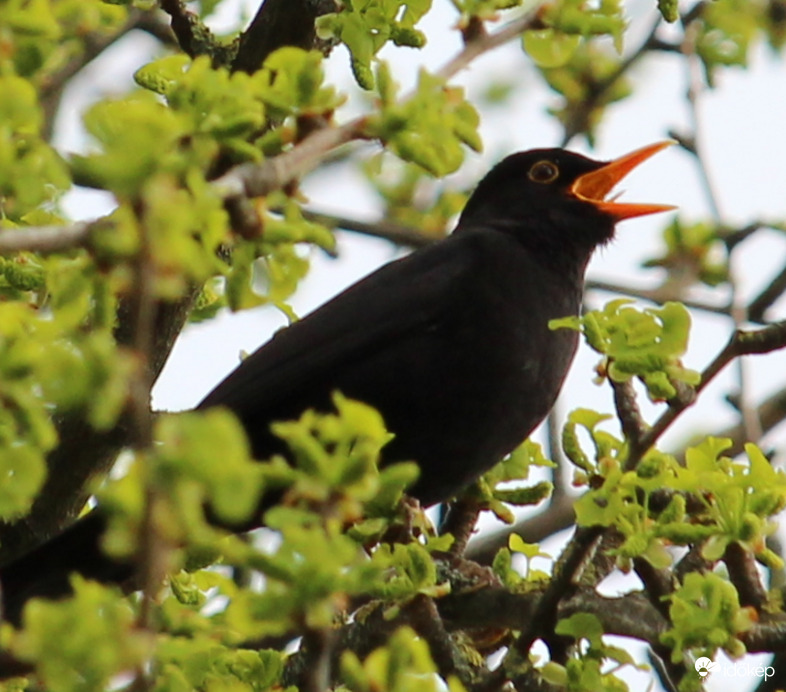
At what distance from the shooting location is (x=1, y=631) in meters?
2.03

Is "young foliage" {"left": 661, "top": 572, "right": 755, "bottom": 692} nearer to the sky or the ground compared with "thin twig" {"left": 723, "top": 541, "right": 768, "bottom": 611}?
nearer to the sky

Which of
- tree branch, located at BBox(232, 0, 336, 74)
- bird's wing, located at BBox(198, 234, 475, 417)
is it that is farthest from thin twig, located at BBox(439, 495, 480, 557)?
tree branch, located at BBox(232, 0, 336, 74)

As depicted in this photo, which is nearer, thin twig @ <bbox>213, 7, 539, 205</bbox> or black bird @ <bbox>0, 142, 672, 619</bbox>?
thin twig @ <bbox>213, 7, 539, 205</bbox>

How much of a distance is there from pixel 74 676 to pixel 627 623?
1.85 m

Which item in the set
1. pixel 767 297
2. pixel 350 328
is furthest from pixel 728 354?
pixel 767 297

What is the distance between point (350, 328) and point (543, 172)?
1.41m

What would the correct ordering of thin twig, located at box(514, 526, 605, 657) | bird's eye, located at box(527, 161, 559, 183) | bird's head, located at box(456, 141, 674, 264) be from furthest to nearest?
bird's eye, located at box(527, 161, 559, 183) → bird's head, located at box(456, 141, 674, 264) → thin twig, located at box(514, 526, 605, 657)

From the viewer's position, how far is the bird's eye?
6.07m

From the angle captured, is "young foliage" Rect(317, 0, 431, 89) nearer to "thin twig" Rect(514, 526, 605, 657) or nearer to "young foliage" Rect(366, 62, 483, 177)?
"young foliage" Rect(366, 62, 483, 177)

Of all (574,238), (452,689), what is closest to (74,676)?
(452,689)

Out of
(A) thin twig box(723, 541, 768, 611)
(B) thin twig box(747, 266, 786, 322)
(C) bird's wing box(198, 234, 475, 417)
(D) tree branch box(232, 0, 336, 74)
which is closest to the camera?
(A) thin twig box(723, 541, 768, 611)

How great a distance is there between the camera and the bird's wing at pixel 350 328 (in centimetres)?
491

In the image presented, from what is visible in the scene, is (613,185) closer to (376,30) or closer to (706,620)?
(376,30)

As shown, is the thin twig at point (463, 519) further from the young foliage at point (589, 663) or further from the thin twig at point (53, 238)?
the thin twig at point (53, 238)
